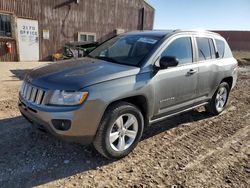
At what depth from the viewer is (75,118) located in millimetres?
3088

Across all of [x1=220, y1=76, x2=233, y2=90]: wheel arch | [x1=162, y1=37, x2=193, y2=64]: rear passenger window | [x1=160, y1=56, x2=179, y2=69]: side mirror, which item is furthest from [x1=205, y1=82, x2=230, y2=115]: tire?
[x1=160, y1=56, x2=179, y2=69]: side mirror

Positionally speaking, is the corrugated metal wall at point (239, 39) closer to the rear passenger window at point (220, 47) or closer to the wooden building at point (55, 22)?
the wooden building at point (55, 22)

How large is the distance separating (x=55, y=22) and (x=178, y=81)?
44.5 ft

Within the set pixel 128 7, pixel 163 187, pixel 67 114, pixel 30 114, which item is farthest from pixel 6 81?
pixel 128 7

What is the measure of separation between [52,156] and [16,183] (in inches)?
27.6

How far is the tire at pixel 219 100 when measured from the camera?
5.58 meters

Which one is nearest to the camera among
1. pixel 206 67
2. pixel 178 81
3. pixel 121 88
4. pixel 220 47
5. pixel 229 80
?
pixel 121 88

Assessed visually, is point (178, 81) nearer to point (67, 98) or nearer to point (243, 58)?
point (67, 98)

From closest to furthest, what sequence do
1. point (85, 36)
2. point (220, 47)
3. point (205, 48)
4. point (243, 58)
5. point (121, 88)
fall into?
point (121, 88)
point (205, 48)
point (220, 47)
point (85, 36)
point (243, 58)

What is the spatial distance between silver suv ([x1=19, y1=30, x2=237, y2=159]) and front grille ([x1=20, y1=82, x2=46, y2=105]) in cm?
1

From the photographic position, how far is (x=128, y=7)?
19.4 meters

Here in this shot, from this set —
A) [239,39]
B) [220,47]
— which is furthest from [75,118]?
[239,39]

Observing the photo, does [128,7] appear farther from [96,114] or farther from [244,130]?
[96,114]

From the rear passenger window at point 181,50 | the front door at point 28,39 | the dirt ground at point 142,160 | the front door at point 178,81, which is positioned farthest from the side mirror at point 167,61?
the front door at point 28,39
